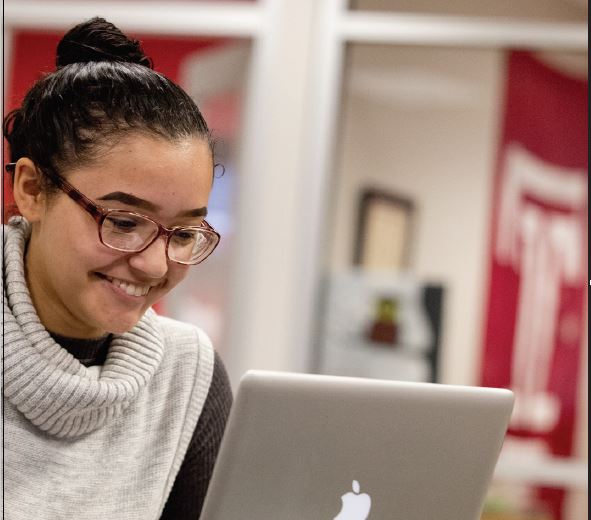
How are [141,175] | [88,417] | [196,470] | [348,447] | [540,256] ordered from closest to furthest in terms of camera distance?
1. [348,447]
2. [141,175]
3. [88,417]
4. [196,470]
5. [540,256]

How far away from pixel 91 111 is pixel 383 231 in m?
2.31

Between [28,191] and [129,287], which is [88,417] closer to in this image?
[129,287]

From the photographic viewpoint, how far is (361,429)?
119cm

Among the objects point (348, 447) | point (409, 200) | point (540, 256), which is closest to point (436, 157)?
point (409, 200)

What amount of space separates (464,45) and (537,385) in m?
1.29

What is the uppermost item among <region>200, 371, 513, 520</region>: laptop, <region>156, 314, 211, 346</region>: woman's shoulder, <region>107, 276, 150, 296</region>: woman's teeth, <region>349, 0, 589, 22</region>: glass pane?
<region>349, 0, 589, 22</region>: glass pane

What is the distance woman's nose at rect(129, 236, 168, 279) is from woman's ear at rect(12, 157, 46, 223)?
165 millimetres

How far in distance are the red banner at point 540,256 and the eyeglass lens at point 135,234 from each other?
2.31 m

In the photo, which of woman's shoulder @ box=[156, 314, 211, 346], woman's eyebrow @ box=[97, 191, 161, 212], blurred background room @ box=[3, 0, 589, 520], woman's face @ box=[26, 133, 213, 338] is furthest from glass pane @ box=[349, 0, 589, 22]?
woman's eyebrow @ box=[97, 191, 161, 212]

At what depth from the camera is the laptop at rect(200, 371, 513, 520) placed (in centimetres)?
117

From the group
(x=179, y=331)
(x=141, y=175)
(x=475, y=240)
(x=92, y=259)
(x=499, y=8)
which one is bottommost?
(x=179, y=331)

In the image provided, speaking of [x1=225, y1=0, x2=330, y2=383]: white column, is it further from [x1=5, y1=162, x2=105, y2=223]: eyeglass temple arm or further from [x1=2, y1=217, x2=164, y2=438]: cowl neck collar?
[x1=5, y1=162, x2=105, y2=223]: eyeglass temple arm

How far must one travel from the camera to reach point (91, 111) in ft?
4.38

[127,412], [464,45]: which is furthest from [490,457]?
[464,45]
